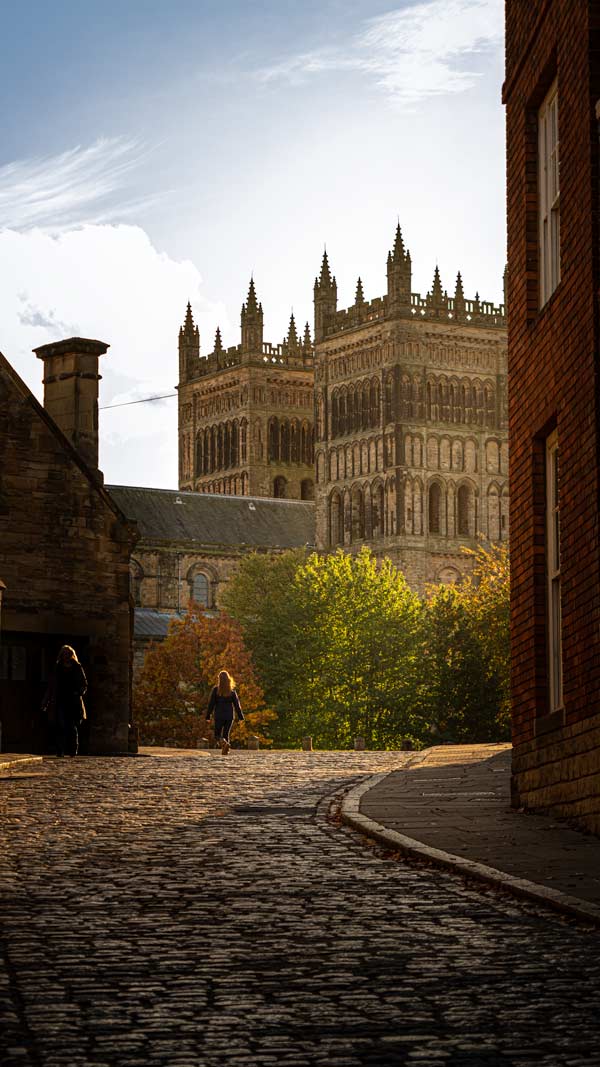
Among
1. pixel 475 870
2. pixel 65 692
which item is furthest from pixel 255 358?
pixel 475 870

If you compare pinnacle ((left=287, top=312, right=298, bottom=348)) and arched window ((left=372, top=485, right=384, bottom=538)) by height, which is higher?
pinnacle ((left=287, top=312, right=298, bottom=348))

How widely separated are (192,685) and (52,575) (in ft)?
207

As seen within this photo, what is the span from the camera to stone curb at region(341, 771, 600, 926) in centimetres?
1056

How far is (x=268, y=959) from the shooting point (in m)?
9.31

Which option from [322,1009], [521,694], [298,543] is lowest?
[322,1009]

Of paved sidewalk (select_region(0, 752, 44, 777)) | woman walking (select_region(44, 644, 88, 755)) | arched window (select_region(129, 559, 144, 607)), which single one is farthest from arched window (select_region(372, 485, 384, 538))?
paved sidewalk (select_region(0, 752, 44, 777))

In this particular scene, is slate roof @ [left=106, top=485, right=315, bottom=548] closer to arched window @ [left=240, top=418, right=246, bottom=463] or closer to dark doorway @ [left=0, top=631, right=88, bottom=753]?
arched window @ [left=240, top=418, right=246, bottom=463]

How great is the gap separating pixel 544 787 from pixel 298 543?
130700mm

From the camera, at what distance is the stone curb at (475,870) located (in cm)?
1056

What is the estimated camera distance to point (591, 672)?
1555cm

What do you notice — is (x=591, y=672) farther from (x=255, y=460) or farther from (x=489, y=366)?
(x=255, y=460)

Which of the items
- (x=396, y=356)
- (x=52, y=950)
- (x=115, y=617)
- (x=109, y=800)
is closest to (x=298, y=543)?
(x=396, y=356)

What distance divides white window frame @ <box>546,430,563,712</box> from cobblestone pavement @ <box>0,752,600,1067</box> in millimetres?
3106

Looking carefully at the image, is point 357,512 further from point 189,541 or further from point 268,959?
point 268,959
